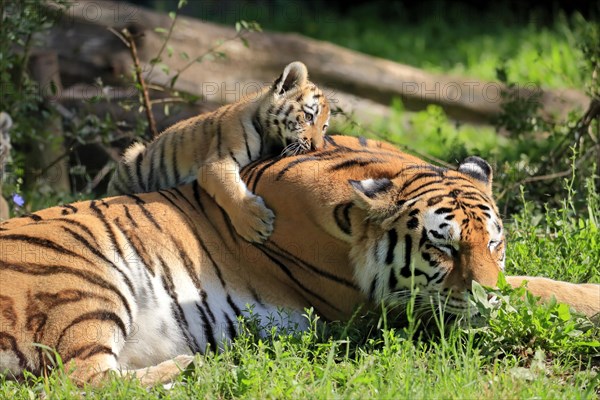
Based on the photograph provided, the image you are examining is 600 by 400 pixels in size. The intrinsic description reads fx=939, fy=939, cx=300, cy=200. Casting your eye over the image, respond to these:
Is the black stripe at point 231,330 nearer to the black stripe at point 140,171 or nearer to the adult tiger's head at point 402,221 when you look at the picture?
the adult tiger's head at point 402,221

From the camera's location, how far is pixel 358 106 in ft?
31.8

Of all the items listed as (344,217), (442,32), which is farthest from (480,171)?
(442,32)

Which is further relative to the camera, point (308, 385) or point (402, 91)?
point (402, 91)

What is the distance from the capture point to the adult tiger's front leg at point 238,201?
14.1 feet

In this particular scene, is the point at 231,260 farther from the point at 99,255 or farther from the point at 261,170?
the point at 99,255

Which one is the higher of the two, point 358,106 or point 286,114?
point 286,114

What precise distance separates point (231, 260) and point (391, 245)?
779mm

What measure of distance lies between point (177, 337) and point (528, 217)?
225 centimetres

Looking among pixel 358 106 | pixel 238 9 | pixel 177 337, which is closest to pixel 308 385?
pixel 177 337

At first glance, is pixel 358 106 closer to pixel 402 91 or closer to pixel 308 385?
pixel 402 91

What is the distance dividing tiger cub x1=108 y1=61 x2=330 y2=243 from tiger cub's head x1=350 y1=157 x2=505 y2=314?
585 millimetres

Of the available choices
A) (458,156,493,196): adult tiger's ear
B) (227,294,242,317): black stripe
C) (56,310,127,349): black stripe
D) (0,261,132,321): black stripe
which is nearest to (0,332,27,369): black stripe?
(56,310,127,349): black stripe

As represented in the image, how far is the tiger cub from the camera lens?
4.55 metres

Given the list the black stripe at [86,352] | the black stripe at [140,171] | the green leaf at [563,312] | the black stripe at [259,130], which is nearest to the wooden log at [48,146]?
the black stripe at [140,171]
